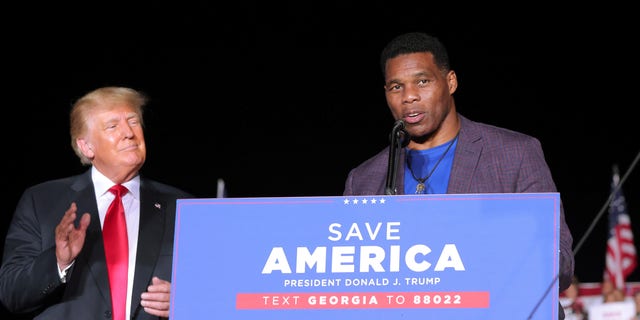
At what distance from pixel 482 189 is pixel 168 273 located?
953 mm

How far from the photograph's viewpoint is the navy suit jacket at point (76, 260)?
253cm

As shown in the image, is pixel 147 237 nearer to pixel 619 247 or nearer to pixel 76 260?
pixel 76 260

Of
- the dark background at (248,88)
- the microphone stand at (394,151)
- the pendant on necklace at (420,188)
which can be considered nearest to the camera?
the microphone stand at (394,151)

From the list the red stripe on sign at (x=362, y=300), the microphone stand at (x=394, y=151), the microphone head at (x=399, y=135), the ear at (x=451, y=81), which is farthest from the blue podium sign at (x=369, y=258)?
the ear at (x=451, y=81)

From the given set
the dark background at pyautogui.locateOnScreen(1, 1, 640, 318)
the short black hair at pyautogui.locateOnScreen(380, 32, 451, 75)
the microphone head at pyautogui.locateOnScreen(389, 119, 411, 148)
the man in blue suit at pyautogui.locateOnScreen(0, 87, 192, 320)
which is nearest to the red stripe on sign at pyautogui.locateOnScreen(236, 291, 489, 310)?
the microphone head at pyautogui.locateOnScreen(389, 119, 411, 148)

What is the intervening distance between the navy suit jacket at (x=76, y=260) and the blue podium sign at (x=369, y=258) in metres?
0.71

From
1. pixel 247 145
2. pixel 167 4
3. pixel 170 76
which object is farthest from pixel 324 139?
pixel 167 4

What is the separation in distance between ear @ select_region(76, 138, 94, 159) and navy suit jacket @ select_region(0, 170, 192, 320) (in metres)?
0.08

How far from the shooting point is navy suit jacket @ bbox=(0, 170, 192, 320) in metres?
2.53

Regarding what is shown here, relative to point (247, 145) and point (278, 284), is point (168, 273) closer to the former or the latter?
point (278, 284)

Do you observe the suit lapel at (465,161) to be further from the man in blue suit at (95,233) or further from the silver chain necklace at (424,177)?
the man in blue suit at (95,233)

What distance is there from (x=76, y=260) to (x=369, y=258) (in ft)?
3.77

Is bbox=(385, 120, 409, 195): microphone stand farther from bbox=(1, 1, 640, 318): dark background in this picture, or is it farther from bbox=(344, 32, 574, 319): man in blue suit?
bbox=(1, 1, 640, 318): dark background

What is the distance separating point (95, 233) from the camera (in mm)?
2711
